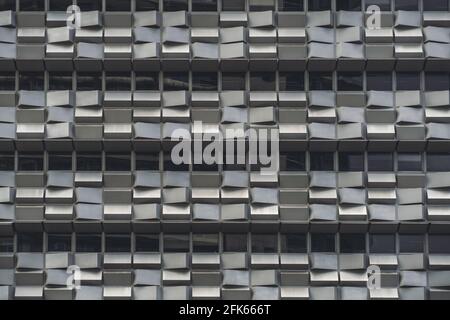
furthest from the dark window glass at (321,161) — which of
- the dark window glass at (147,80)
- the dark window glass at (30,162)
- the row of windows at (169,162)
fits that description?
the dark window glass at (30,162)

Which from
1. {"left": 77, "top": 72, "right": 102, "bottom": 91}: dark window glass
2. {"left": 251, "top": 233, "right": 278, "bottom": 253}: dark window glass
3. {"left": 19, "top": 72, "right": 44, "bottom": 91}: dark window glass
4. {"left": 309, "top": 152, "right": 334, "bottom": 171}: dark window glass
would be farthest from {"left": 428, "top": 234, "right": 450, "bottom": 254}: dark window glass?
{"left": 19, "top": 72, "right": 44, "bottom": 91}: dark window glass

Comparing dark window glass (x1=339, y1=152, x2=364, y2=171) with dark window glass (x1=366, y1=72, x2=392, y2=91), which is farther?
dark window glass (x1=366, y1=72, x2=392, y2=91)

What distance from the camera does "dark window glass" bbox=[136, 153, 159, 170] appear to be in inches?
3994

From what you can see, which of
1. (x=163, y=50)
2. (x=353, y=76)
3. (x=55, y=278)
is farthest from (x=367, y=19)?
(x=55, y=278)

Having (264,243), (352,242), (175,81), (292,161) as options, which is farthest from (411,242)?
(175,81)

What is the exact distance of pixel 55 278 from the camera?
10031 cm

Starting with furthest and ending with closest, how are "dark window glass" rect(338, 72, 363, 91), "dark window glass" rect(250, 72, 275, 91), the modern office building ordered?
"dark window glass" rect(338, 72, 363, 91)
"dark window glass" rect(250, 72, 275, 91)
the modern office building

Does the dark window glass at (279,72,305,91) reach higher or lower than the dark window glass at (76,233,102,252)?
higher

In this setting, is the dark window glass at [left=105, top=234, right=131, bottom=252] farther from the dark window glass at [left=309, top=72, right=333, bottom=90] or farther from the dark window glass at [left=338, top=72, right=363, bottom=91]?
the dark window glass at [left=338, top=72, right=363, bottom=91]

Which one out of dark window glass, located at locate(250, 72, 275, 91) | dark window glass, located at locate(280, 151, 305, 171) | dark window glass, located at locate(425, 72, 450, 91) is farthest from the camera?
dark window glass, located at locate(425, 72, 450, 91)

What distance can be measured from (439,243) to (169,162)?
11772 mm

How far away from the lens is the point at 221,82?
334 ft

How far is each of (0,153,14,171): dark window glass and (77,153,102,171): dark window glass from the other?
280 centimetres

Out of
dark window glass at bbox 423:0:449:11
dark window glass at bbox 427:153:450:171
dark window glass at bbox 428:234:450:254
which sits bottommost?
dark window glass at bbox 428:234:450:254
